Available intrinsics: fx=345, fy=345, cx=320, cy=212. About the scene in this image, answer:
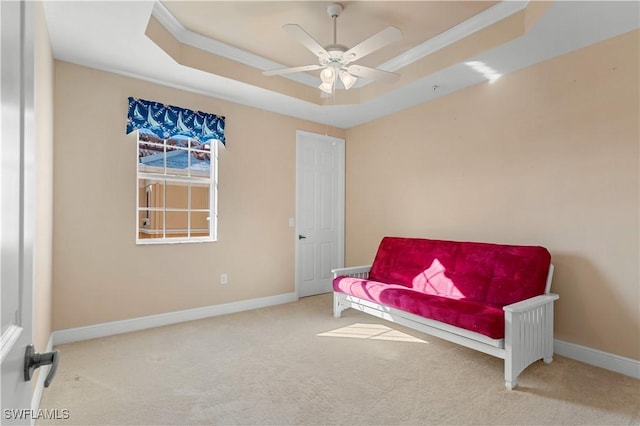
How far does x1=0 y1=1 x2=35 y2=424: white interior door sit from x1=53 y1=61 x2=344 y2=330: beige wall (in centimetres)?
→ 280

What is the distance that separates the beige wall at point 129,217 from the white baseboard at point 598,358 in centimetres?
304

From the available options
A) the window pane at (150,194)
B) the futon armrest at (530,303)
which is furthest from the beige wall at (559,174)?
the window pane at (150,194)

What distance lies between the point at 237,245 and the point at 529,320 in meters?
3.03

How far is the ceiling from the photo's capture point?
2443 millimetres

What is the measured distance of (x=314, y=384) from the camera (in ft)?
7.73

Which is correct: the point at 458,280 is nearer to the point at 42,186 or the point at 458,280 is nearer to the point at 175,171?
the point at 175,171

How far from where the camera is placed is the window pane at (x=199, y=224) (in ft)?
13.0

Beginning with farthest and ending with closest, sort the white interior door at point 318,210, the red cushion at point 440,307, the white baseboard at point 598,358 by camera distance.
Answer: the white interior door at point 318,210 < the white baseboard at point 598,358 < the red cushion at point 440,307

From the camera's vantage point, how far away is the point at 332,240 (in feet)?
16.8

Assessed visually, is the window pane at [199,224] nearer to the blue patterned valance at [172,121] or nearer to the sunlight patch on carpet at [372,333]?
the blue patterned valance at [172,121]

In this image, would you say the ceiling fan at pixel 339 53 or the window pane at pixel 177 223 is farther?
the window pane at pixel 177 223

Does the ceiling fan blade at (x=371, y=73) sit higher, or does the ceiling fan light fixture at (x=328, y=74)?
the ceiling fan blade at (x=371, y=73)

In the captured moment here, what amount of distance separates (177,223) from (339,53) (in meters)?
2.53

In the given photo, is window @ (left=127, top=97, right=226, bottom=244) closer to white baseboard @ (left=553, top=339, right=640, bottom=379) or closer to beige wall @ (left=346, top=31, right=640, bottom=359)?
beige wall @ (left=346, top=31, right=640, bottom=359)
